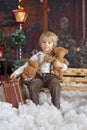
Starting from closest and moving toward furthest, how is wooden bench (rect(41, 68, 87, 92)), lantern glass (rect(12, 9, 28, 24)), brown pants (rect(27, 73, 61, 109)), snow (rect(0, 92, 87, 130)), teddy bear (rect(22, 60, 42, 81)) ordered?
snow (rect(0, 92, 87, 130)), brown pants (rect(27, 73, 61, 109)), teddy bear (rect(22, 60, 42, 81)), wooden bench (rect(41, 68, 87, 92)), lantern glass (rect(12, 9, 28, 24))

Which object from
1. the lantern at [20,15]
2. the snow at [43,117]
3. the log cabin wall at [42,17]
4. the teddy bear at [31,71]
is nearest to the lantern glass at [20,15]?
the lantern at [20,15]

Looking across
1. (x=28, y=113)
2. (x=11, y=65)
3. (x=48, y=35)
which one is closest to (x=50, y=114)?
(x=28, y=113)

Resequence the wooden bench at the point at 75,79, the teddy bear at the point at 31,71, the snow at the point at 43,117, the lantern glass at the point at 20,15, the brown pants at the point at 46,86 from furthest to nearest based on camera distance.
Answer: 1. the lantern glass at the point at 20,15
2. the wooden bench at the point at 75,79
3. the teddy bear at the point at 31,71
4. the brown pants at the point at 46,86
5. the snow at the point at 43,117

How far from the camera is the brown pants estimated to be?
2.56 metres

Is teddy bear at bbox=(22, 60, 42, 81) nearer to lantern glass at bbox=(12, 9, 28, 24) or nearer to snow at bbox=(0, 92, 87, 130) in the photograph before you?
snow at bbox=(0, 92, 87, 130)

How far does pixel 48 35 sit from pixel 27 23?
1473mm

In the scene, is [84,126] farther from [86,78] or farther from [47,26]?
[47,26]

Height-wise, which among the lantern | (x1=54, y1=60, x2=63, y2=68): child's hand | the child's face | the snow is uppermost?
the lantern

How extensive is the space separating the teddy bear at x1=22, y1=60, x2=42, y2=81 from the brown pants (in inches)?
1.9

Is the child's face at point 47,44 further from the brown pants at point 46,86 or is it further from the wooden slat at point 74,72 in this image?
the wooden slat at point 74,72

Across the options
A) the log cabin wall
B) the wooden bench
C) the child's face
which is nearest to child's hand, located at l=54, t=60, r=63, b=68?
the child's face

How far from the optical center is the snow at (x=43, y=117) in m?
2.08

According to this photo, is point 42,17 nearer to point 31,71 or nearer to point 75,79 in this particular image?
point 75,79

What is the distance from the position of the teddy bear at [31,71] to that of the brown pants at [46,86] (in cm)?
5
